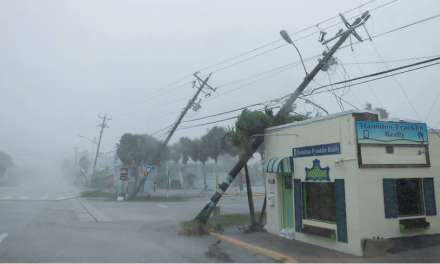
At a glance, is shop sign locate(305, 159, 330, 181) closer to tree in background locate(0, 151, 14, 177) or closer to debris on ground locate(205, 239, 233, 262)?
debris on ground locate(205, 239, 233, 262)

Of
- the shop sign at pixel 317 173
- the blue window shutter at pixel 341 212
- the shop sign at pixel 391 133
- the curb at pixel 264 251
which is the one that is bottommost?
the curb at pixel 264 251

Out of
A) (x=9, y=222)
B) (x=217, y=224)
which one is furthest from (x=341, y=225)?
(x=9, y=222)

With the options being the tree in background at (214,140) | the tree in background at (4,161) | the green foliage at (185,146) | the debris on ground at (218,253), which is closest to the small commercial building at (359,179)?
the debris on ground at (218,253)

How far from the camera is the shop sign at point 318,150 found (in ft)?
31.3

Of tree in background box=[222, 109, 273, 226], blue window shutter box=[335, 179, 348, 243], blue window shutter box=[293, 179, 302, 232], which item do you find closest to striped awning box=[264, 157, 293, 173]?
blue window shutter box=[293, 179, 302, 232]

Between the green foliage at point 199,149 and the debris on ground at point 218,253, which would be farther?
the green foliage at point 199,149

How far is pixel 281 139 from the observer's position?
11914 mm

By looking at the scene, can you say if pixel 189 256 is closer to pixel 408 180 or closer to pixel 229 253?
pixel 229 253

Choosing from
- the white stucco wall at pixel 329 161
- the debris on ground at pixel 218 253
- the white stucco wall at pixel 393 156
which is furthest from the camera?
the debris on ground at pixel 218 253

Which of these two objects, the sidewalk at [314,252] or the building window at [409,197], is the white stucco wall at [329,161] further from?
the building window at [409,197]

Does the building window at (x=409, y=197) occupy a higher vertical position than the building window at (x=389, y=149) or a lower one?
lower

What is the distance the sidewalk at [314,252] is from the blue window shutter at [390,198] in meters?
0.70

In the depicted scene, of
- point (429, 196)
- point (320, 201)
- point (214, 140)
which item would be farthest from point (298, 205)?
point (214, 140)

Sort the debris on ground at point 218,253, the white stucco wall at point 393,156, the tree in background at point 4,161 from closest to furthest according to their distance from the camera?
the white stucco wall at point 393,156 < the debris on ground at point 218,253 < the tree in background at point 4,161
